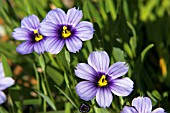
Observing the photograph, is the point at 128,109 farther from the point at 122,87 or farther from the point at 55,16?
the point at 55,16

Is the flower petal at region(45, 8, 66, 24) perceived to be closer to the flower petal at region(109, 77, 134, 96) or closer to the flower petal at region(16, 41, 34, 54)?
the flower petal at region(16, 41, 34, 54)

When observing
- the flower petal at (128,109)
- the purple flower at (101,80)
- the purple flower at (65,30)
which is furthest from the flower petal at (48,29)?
the flower petal at (128,109)

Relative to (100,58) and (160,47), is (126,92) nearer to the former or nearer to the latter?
(100,58)

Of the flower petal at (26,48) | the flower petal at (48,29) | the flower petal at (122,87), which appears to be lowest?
the flower petal at (122,87)

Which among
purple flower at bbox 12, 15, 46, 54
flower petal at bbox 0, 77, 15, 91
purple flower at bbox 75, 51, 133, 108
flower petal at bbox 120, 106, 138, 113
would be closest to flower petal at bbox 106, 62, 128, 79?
purple flower at bbox 75, 51, 133, 108

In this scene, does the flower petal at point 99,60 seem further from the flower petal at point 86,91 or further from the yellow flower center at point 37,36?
the yellow flower center at point 37,36

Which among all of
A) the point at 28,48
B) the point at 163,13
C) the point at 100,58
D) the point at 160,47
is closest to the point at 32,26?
the point at 28,48

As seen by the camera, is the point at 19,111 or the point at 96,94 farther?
the point at 19,111

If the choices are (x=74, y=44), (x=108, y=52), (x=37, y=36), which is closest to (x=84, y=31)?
(x=74, y=44)
